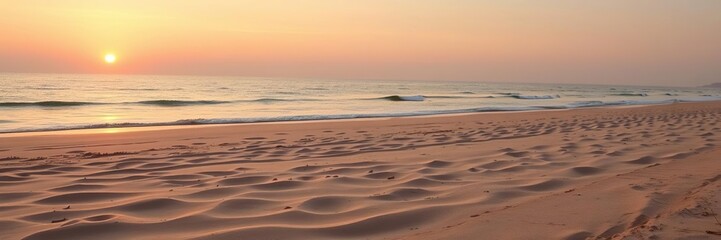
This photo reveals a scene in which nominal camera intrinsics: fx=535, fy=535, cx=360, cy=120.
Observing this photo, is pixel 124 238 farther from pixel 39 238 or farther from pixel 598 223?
pixel 598 223

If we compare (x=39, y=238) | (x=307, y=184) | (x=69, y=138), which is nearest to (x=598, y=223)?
(x=307, y=184)

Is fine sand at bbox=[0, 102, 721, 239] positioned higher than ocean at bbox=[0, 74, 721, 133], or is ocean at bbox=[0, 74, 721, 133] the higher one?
ocean at bbox=[0, 74, 721, 133]

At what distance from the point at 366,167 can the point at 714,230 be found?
3234mm

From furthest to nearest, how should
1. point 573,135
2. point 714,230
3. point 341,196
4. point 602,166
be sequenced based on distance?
point 573,135
point 602,166
point 341,196
point 714,230

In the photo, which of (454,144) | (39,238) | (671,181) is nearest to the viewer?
(39,238)

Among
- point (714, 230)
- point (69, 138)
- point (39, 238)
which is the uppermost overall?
point (69, 138)

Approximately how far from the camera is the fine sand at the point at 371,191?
3037mm

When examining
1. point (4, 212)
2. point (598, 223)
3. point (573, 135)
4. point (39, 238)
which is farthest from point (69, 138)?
point (598, 223)

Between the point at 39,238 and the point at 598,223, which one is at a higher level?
the point at 39,238

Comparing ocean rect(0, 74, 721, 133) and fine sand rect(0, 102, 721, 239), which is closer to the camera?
fine sand rect(0, 102, 721, 239)

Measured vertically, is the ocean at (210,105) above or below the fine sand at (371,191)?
above

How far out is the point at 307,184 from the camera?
4473 millimetres

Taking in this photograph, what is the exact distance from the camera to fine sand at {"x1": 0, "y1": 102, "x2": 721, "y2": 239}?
120 inches

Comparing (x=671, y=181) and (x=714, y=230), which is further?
(x=671, y=181)
